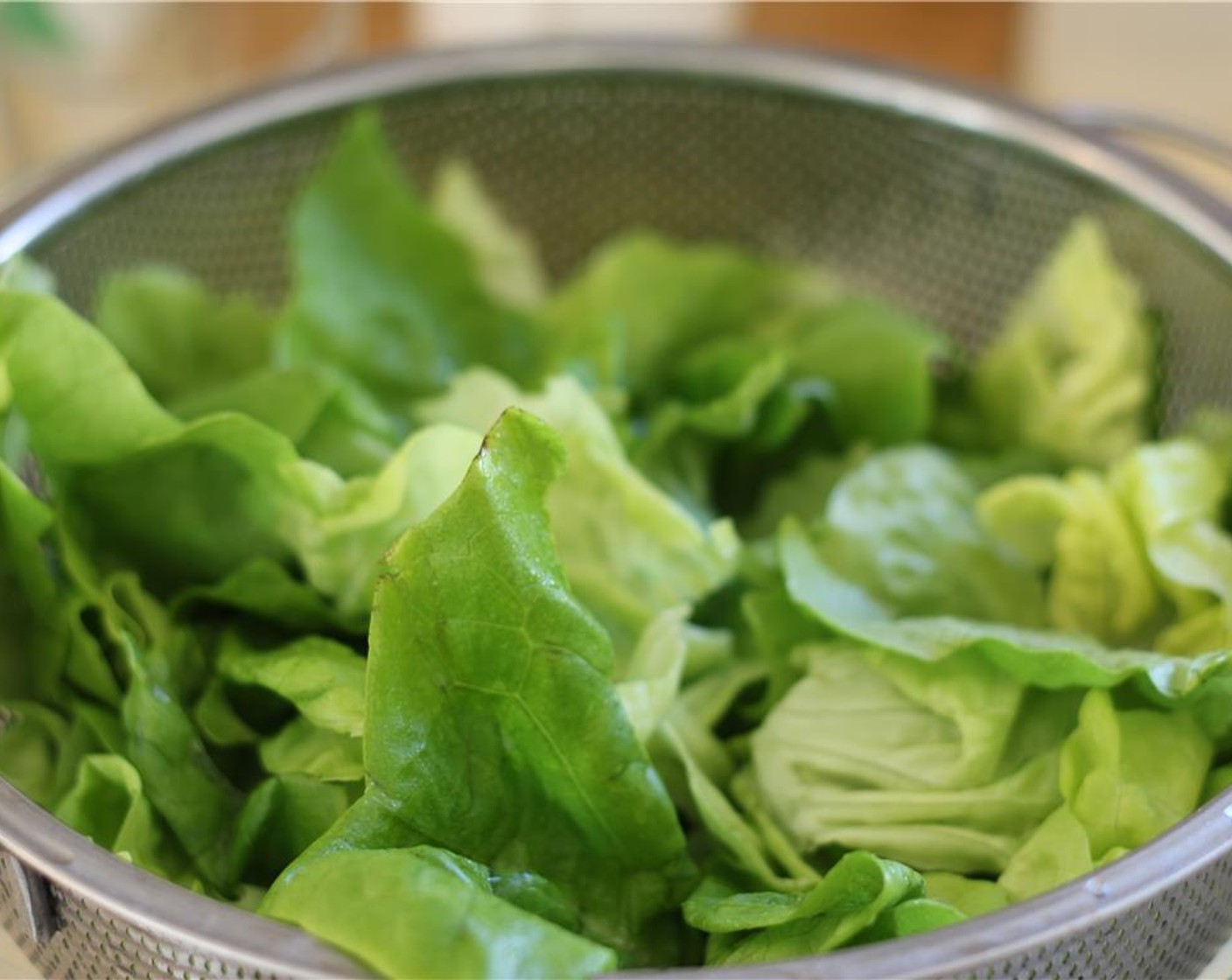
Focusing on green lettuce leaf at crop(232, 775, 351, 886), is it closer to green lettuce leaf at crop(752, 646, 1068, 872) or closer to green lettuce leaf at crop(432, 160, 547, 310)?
green lettuce leaf at crop(752, 646, 1068, 872)

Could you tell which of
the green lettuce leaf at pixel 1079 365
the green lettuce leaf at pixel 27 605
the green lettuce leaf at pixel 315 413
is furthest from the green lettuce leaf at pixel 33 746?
the green lettuce leaf at pixel 1079 365

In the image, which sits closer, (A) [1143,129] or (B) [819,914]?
(B) [819,914]

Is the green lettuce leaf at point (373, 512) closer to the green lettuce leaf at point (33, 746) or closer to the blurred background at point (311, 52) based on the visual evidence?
the green lettuce leaf at point (33, 746)

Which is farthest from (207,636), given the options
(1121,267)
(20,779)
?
(1121,267)

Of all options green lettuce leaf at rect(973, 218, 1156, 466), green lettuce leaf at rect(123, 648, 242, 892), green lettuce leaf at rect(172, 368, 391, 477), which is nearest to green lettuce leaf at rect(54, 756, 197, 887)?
green lettuce leaf at rect(123, 648, 242, 892)

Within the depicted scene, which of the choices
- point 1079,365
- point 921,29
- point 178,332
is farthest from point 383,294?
point 921,29

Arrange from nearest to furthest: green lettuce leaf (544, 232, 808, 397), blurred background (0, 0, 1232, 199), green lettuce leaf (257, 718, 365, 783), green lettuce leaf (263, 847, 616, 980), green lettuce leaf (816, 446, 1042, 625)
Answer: green lettuce leaf (263, 847, 616, 980) → green lettuce leaf (257, 718, 365, 783) → green lettuce leaf (816, 446, 1042, 625) → green lettuce leaf (544, 232, 808, 397) → blurred background (0, 0, 1232, 199)

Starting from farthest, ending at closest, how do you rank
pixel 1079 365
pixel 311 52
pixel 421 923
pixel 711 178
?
pixel 311 52
pixel 711 178
pixel 1079 365
pixel 421 923

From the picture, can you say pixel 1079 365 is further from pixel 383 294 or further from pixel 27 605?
pixel 27 605
